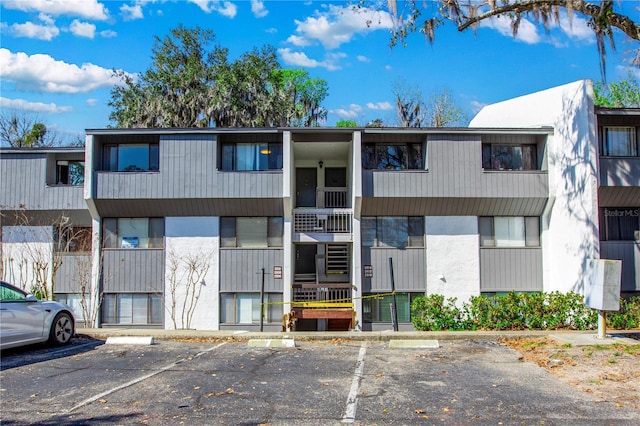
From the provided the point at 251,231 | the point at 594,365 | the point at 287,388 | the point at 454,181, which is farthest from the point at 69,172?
the point at 594,365

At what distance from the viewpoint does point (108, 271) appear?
1947 cm

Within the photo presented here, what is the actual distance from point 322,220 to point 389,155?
3.41 metres

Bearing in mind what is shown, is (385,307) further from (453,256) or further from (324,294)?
(453,256)

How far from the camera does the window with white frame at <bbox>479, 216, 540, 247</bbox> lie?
63.6 feet

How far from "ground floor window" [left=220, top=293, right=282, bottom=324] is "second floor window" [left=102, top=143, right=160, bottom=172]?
5.50m

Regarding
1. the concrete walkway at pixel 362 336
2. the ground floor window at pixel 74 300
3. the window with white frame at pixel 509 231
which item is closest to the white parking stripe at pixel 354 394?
the concrete walkway at pixel 362 336

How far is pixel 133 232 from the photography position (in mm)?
19609

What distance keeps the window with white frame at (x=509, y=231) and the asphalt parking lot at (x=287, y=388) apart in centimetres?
953

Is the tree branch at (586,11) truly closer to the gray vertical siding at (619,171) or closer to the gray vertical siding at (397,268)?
the gray vertical siding at (619,171)

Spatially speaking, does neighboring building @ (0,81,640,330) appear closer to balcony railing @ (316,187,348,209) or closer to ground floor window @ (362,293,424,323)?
ground floor window @ (362,293,424,323)

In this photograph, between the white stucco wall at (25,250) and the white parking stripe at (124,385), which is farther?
the white stucco wall at (25,250)

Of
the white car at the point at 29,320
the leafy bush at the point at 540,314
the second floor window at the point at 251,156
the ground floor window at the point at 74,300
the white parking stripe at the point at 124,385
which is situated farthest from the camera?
the ground floor window at the point at 74,300

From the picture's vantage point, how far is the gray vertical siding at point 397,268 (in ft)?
62.8

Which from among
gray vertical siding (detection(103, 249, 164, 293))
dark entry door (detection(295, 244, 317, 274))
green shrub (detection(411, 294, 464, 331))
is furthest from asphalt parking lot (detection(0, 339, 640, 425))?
dark entry door (detection(295, 244, 317, 274))
